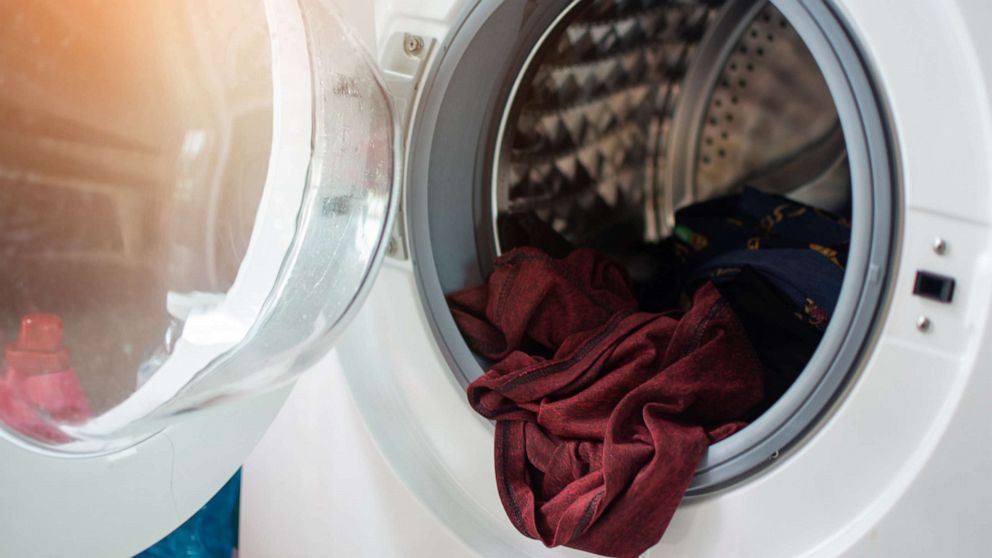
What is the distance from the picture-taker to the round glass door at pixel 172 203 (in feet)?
2.27

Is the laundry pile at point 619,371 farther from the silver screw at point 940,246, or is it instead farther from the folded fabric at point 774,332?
the silver screw at point 940,246

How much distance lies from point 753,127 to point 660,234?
0.58 feet

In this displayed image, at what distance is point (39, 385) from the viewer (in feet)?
2.27

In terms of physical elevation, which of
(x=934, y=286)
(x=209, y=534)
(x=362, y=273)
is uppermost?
(x=934, y=286)

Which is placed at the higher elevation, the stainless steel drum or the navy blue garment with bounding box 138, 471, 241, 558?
the stainless steel drum

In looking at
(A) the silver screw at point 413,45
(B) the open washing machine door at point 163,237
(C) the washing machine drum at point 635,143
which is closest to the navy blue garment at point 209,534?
(B) the open washing machine door at point 163,237

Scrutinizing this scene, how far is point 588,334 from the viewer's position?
31.4 inches

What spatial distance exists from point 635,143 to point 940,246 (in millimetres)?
694

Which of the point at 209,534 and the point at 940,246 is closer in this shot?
the point at 940,246

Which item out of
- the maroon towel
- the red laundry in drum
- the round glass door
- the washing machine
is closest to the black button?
the washing machine

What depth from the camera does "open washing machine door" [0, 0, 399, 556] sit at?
2.27ft

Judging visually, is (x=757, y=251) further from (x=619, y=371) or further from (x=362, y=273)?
(x=362, y=273)

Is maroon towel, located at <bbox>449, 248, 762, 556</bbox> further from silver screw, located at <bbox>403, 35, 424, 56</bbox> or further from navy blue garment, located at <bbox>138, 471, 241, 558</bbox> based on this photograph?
navy blue garment, located at <bbox>138, 471, 241, 558</bbox>

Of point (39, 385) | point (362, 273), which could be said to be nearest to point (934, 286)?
point (362, 273)
